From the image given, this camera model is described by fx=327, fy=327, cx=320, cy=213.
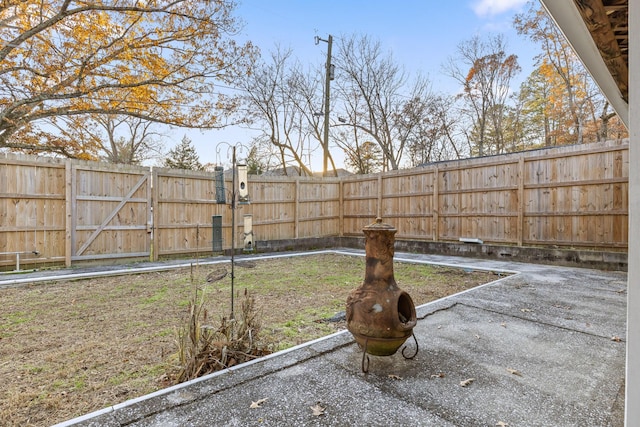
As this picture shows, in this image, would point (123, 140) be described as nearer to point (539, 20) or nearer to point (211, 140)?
point (211, 140)

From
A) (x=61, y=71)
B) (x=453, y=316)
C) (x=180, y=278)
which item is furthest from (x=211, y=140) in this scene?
(x=453, y=316)

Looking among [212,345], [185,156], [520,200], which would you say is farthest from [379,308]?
[185,156]

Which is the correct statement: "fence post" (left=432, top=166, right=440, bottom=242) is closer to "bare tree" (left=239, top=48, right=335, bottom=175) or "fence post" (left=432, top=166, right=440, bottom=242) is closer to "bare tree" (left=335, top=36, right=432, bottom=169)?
"bare tree" (left=335, top=36, right=432, bottom=169)

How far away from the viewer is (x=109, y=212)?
262 inches

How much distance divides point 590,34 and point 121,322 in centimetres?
444

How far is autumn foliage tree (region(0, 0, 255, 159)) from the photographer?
7391mm

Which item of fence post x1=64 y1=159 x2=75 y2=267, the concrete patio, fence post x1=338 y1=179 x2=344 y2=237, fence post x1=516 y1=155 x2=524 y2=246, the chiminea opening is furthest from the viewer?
fence post x1=338 y1=179 x2=344 y2=237

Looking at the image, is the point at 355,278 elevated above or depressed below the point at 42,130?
below

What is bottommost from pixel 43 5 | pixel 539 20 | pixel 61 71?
pixel 61 71

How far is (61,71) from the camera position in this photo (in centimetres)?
797

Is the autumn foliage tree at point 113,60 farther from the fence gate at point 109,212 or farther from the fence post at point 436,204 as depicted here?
the fence post at point 436,204

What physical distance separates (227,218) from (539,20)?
41.2 feet

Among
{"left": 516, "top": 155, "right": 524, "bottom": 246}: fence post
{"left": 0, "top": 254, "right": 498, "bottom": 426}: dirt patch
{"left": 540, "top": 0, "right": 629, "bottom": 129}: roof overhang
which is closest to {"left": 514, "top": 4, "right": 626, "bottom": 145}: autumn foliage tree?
{"left": 516, "top": 155, "right": 524, "bottom": 246}: fence post

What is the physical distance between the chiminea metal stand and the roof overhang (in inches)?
62.3
